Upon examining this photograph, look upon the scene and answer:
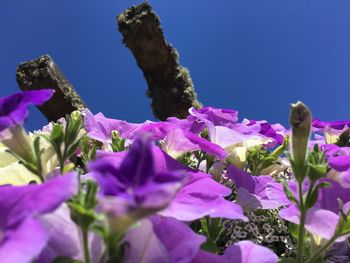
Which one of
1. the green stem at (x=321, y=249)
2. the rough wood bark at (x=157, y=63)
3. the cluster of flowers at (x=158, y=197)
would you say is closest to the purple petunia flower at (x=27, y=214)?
the cluster of flowers at (x=158, y=197)

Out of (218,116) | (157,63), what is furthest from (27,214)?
(157,63)

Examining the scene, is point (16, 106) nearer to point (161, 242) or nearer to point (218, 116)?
point (161, 242)

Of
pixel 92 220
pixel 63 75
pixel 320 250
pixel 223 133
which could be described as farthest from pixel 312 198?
pixel 63 75

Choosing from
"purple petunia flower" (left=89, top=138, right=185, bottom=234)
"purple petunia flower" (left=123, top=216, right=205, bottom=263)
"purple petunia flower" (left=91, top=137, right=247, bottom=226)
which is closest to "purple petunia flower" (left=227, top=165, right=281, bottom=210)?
"purple petunia flower" (left=91, top=137, right=247, bottom=226)

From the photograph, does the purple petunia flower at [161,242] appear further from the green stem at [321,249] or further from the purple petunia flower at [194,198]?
the green stem at [321,249]

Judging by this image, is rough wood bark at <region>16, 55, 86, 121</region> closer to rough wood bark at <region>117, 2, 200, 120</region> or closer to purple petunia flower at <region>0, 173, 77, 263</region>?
rough wood bark at <region>117, 2, 200, 120</region>
